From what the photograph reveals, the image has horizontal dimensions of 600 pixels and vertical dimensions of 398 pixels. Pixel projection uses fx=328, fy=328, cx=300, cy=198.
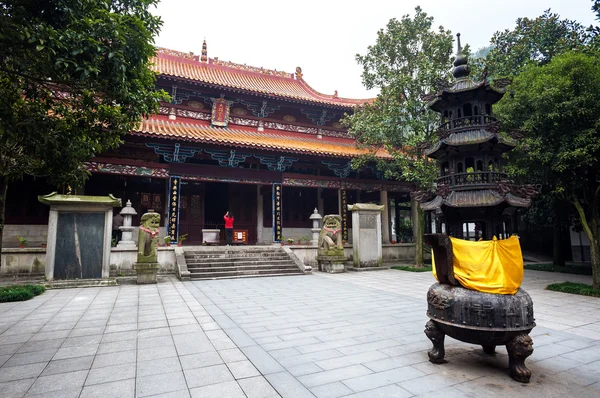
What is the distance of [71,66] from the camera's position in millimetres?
3463

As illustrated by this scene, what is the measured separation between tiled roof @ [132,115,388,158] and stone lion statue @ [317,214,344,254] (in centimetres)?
276

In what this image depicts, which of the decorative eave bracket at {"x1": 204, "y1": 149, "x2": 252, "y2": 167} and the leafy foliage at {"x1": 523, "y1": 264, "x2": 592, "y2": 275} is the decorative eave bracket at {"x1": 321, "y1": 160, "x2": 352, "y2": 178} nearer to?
the decorative eave bracket at {"x1": 204, "y1": 149, "x2": 252, "y2": 167}

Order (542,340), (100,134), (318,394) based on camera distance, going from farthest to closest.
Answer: (100,134)
(542,340)
(318,394)

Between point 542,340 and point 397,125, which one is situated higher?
point 397,125

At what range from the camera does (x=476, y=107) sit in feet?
15.3

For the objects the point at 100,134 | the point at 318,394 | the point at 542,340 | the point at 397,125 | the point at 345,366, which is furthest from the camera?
the point at 397,125

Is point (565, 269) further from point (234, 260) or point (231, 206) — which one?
point (231, 206)

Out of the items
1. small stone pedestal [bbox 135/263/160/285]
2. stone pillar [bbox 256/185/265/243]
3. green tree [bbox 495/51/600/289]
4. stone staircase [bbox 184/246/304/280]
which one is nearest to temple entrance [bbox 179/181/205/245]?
stone pillar [bbox 256/185/265/243]

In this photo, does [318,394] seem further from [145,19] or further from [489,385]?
[145,19]

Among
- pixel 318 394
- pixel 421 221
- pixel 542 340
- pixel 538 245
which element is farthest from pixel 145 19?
pixel 538 245

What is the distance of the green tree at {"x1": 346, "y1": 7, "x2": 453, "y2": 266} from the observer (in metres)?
11.2

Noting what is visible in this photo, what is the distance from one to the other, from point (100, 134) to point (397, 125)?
9.64m

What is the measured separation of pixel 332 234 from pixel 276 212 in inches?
107

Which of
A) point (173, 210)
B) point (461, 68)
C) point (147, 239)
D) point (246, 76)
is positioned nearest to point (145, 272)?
point (147, 239)
